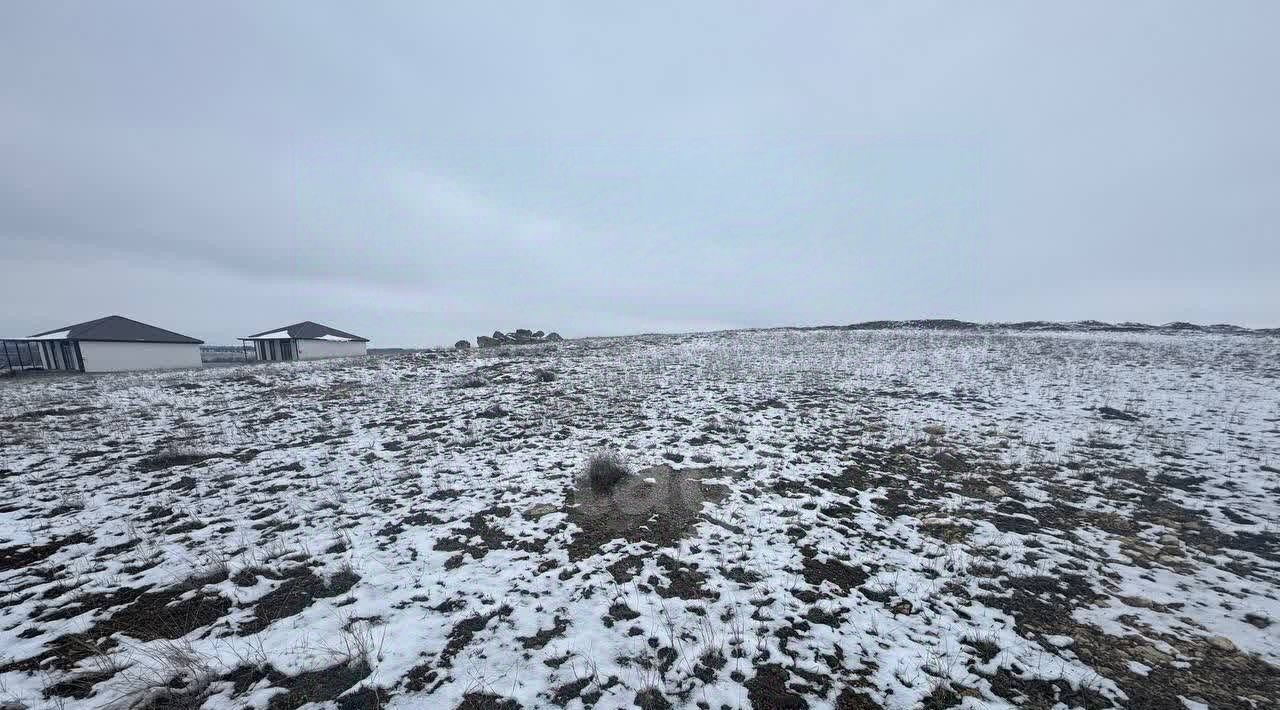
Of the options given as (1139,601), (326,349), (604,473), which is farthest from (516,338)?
(1139,601)

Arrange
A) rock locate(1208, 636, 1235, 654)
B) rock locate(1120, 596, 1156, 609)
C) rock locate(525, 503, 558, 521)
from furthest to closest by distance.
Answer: rock locate(525, 503, 558, 521)
rock locate(1120, 596, 1156, 609)
rock locate(1208, 636, 1235, 654)

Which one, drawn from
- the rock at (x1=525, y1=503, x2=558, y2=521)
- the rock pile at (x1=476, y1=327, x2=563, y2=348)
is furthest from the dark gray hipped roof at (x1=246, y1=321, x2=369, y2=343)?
the rock at (x1=525, y1=503, x2=558, y2=521)

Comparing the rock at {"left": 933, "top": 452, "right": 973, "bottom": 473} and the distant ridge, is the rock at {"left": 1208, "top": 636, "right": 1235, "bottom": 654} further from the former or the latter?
the distant ridge

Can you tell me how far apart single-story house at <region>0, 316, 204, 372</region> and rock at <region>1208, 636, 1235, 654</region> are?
1753 inches

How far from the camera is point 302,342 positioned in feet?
129

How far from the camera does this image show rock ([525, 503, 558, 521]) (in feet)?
22.6

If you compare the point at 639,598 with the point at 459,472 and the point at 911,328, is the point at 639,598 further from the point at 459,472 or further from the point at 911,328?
the point at 911,328

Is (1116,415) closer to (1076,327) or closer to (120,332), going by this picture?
(1076,327)

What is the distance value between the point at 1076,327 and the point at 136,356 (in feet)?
240

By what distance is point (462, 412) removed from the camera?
42.5 ft

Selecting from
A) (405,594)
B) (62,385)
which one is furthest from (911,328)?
(62,385)

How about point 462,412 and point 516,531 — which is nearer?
point 516,531

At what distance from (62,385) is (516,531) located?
2584cm

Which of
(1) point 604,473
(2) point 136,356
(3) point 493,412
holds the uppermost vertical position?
(2) point 136,356
